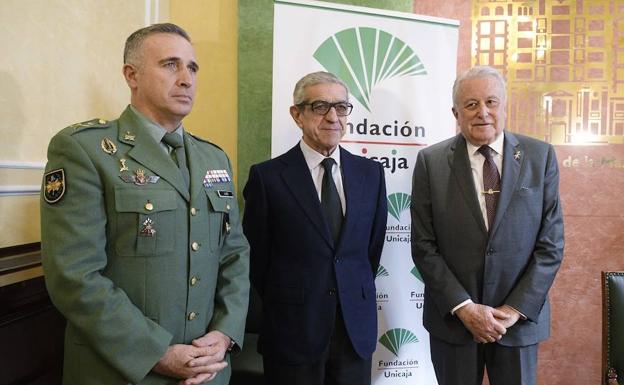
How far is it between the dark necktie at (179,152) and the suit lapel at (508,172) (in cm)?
121

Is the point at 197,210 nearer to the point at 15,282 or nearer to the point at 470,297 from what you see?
the point at 15,282

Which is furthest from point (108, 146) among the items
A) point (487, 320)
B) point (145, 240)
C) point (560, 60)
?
point (560, 60)

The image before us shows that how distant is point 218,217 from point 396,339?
Answer: 1587 millimetres

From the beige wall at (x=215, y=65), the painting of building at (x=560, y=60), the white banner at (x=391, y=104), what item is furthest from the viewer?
the painting of building at (x=560, y=60)

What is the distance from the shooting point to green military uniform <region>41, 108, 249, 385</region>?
1.17 meters

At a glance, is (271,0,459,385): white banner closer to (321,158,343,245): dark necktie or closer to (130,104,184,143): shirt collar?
(321,158,343,245): dark necktie

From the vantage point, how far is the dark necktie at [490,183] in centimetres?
182

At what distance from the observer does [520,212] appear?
5.84ft

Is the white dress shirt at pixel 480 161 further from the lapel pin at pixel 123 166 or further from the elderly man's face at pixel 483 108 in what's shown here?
the lapel pin at pixel 123 166

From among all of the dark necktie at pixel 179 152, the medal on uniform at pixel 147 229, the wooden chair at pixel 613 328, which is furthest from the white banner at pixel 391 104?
the medal on uniform at pixel 147 229

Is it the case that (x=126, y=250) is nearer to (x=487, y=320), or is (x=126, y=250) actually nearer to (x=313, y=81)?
(x=313, y=81)

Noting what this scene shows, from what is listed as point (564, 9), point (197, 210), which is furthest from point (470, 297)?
point (564, 9)

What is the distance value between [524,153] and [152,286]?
5.08 feet

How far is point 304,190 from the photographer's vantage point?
1.80 metres
